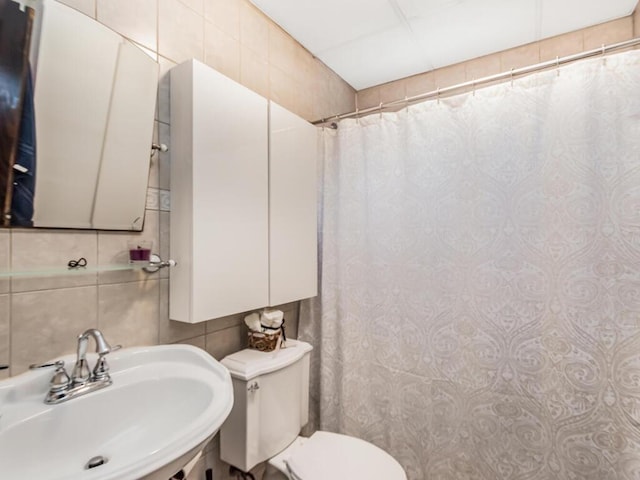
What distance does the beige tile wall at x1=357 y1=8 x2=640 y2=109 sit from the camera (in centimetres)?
174

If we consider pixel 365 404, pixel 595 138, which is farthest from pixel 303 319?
pixel 595 138

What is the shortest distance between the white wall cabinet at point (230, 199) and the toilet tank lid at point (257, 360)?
0.67 ft

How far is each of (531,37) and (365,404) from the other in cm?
220

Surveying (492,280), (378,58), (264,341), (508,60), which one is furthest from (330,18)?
(264,341)

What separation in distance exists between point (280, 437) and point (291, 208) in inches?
38.8

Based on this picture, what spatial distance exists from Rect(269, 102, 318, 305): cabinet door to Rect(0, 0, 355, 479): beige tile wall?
244 mm

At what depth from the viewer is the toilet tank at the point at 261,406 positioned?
1243mm

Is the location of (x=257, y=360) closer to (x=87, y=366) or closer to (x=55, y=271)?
(x=87, y=366)

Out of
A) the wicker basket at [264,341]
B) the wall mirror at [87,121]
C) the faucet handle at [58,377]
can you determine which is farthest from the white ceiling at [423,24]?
the faucet handle at [58,377]

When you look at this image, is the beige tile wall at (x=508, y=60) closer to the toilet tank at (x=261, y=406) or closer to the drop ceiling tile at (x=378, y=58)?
the drop ceiling tile at (x=378, y=58)

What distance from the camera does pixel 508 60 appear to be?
6.58 feet

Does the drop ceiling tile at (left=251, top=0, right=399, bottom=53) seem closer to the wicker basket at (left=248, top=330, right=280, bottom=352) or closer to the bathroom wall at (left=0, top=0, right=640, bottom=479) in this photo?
the bathroom wall at (left=0, top=0, right=640, bottom=479)

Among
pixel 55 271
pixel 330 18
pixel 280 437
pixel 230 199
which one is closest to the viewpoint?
pixel 55 271

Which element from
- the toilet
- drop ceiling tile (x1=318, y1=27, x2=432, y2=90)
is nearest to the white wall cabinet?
the toilet
